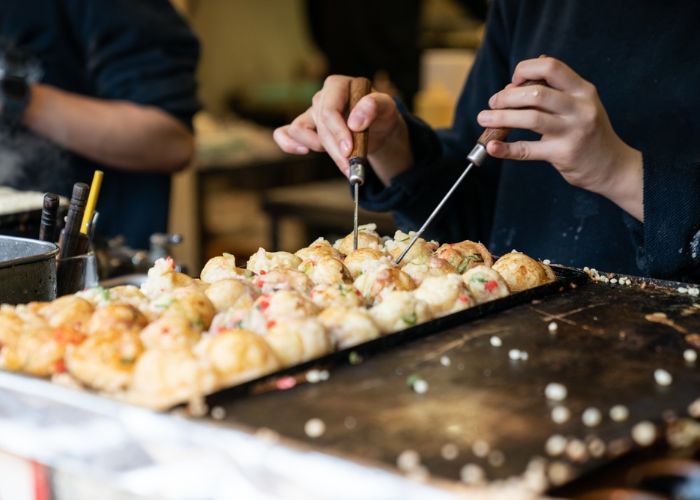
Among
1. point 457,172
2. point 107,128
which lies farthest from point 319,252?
point 107,128

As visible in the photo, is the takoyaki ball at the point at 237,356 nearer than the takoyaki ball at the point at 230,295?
Yes

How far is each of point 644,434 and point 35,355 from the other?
766 mm

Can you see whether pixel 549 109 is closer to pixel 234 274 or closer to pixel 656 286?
pixel 656 286

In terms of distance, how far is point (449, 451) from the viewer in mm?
955

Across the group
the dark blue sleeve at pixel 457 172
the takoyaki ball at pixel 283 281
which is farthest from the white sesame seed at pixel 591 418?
the dark blue sleeve at pixel 457 172

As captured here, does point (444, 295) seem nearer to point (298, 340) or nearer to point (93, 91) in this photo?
point (298, 340)

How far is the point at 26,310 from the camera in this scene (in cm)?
135

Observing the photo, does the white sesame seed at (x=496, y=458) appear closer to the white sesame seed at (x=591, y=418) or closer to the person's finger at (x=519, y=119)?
the white sesame seed at (x=591, y=418)

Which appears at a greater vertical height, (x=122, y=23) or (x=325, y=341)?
(x=122, y=23)

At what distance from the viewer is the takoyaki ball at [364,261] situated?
1.60m

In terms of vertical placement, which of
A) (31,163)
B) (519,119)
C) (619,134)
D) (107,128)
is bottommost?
(31,163)

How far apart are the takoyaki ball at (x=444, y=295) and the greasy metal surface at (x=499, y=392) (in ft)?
0.14

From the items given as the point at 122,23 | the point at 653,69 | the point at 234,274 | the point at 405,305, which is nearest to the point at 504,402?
the point at 405,305

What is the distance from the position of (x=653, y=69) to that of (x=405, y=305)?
120 cm
